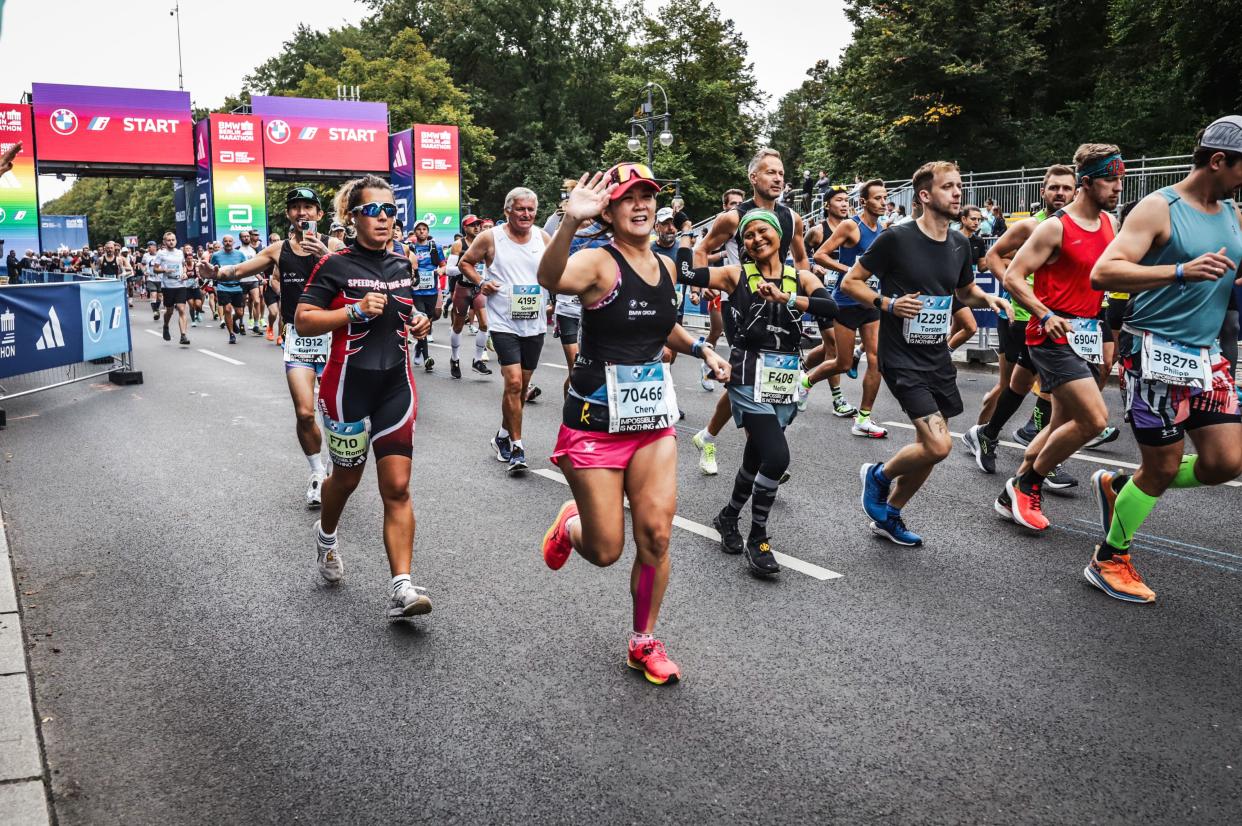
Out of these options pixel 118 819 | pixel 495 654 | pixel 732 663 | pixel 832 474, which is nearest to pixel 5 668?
pixel 118 819

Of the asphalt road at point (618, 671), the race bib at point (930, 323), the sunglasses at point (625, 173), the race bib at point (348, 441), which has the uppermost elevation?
the sunglasses at point (625, 173)

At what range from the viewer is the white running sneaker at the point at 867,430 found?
9.00 m

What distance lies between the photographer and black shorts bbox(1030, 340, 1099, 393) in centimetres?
557

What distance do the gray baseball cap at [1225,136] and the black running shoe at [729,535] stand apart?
9.53 feet

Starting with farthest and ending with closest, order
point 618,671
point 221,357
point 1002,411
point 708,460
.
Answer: point 221,357 < point 708,460 < point 1002,411 < point 618,671

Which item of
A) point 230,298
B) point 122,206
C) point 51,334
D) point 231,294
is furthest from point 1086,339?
point 122,206

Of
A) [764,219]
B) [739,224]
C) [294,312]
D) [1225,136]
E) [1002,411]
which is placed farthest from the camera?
[1002,411]

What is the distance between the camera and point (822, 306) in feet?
16.4

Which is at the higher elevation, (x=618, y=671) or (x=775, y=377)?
(x=775, y=377)

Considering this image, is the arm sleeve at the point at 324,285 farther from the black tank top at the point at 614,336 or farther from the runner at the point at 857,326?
the runner at the point at 857,326

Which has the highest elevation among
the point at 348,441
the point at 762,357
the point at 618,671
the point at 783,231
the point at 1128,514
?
the point at 783,231

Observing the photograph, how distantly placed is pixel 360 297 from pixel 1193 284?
12.3 ft

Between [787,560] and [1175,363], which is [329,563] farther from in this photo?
[1175,363]

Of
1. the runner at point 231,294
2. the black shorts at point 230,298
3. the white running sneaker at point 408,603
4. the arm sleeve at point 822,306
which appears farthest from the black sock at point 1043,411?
the black shorts at point 230,298
